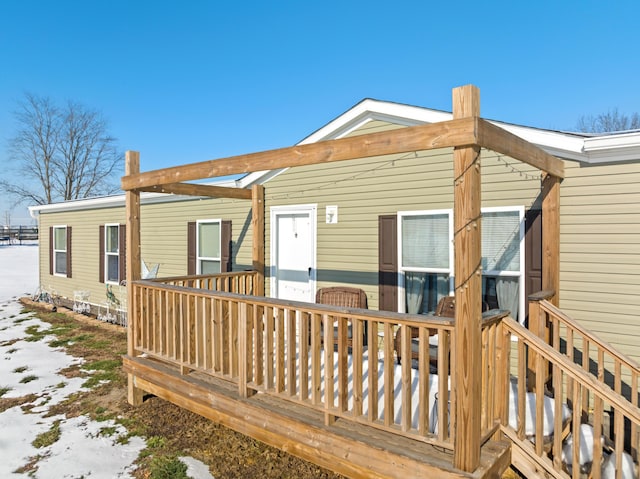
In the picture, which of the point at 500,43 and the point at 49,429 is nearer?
the point at 49,429

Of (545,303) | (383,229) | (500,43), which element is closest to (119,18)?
(500,43)

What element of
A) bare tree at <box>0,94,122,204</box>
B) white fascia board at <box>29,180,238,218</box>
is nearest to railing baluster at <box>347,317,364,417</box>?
white fascia board at <box>29,180,238,218</box>

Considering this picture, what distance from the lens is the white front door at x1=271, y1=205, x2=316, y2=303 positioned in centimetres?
568

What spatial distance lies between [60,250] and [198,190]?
802cm

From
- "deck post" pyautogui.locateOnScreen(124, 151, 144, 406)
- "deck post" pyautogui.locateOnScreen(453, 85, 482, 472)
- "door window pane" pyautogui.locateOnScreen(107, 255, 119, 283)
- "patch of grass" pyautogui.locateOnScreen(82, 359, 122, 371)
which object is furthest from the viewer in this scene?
"door window pane" pyautogui.locateOnScreen(107, 255, 119, 283)

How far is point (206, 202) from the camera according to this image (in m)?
7.15

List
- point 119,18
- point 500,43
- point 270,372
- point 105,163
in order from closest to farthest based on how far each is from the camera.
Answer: point 270,372
point 500,43
point 119,18
point 105,163

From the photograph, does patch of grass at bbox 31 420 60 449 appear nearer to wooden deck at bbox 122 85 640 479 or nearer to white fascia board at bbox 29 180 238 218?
wooden deck at bbox 122 85 640 479

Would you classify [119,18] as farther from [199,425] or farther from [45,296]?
Answer: [199,425]

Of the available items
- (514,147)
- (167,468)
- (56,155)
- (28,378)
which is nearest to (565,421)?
(514,147)

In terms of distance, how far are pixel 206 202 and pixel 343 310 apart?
5.09 metres

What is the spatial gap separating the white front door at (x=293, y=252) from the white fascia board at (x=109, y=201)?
111 cm

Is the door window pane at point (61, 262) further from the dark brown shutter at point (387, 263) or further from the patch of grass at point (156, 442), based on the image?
the dark brown shutter at point (387, 263)

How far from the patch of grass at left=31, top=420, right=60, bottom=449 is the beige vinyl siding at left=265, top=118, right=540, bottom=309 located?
3.32 meters
